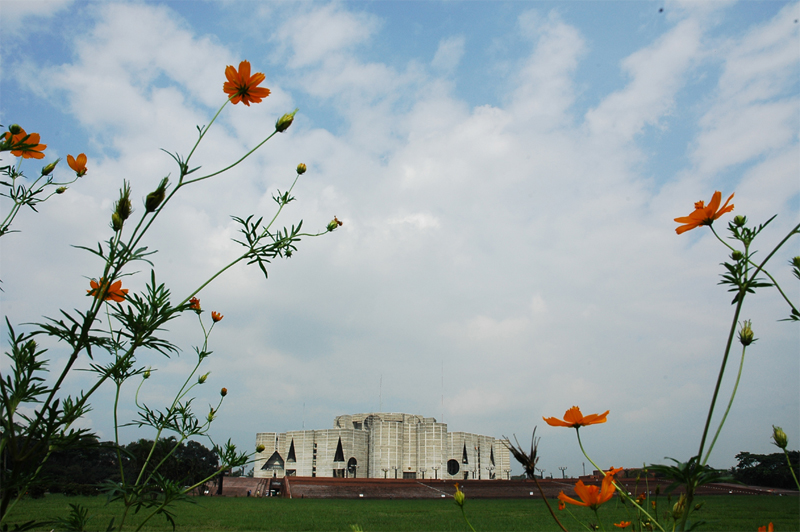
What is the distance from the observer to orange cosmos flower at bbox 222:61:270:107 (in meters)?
1.30

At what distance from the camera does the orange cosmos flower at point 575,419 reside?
3.52ft

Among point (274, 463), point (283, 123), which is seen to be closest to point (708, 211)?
point (283, 123)

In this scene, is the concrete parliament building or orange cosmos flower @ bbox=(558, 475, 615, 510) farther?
the concrete parliament building

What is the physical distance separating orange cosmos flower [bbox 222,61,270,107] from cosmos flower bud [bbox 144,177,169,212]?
39cm

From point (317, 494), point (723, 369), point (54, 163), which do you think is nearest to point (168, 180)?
point (54, 163)

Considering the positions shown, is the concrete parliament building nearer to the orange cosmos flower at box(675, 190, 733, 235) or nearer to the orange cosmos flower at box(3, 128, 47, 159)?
the orange cosmos flower at box(3, 128, 47, 159)

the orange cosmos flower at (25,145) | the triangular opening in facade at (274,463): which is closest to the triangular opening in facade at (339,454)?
the triangular opening in facade at (274,463)

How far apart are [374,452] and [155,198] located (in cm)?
4607

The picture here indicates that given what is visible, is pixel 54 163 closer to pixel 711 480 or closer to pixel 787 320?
pixel 711 480

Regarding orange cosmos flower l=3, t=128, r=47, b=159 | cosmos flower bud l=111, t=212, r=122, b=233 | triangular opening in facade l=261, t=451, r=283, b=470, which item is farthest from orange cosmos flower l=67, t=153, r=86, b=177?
triangular opening in facade l=261, t=451, r=283, b=470

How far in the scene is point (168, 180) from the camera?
110 centimetres

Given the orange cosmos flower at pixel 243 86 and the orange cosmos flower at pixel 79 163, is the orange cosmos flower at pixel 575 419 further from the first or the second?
the orange cosmos flower at pixel 79 163

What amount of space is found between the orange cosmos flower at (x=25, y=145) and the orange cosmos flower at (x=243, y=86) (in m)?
0.54

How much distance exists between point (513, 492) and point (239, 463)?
97.1ft
